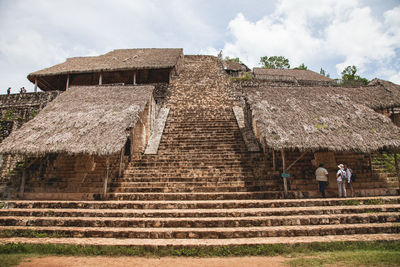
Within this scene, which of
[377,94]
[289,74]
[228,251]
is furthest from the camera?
[289,74]

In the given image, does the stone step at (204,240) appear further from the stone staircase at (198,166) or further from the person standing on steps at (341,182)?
the person standing on steps at (341,182)

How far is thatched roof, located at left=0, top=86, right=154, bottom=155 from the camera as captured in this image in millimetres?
6895

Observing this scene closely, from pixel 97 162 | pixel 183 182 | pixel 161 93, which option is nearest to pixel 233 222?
pixel 183 182

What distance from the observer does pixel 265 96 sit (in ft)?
30.3

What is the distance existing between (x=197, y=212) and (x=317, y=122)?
18.1 ft

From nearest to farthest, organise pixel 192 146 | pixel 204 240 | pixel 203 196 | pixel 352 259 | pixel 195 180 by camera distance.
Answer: pixel 352 259 < pixel 204 240 < pixel 203 196 < pixel 195 180 < pixel 192 146

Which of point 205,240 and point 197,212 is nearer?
point 205,240

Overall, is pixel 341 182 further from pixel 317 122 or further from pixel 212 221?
pixel 212 221

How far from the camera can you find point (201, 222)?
4.78 m

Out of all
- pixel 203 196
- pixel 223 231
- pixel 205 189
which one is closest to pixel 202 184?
pixel 205 189

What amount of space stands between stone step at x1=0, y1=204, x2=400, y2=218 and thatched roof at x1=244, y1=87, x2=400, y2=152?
1.97 m

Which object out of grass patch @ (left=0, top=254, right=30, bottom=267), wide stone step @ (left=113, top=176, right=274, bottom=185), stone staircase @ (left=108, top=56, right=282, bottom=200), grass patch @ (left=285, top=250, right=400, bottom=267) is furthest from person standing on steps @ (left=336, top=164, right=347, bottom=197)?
grass patch @ (left=0, top=254, right=30, bottom=267)

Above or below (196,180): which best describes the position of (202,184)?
below

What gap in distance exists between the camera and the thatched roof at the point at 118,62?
14955 mm
